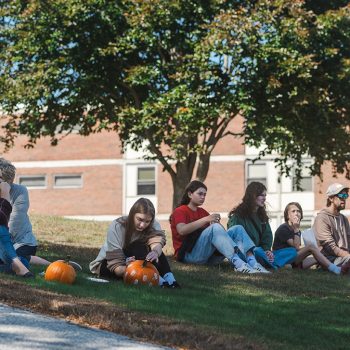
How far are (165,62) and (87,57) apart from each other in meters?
1.94

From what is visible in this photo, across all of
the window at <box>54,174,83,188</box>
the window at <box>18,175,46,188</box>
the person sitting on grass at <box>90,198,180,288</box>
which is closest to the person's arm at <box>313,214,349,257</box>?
the person sitting on grass at <box>90,198,180,288</box>

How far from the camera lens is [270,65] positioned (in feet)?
67.5

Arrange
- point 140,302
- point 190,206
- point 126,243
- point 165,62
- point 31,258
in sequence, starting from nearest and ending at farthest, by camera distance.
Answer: point 140,302, point 126,243, point 31,258, point 190,206, point 165,62

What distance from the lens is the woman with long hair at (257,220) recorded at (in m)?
12.8

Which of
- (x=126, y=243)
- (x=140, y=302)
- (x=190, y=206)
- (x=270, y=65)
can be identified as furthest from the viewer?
(x=270, y=65)

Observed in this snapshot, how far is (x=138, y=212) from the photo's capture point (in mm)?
10031

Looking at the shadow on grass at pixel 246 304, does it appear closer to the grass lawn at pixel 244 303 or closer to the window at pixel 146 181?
the grass lawn at pixel 244 303

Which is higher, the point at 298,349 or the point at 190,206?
the point at 190,206

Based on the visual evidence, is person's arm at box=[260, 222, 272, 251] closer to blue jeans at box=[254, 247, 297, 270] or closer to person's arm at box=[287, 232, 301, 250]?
blue jeans at box=[254, 247, 297, 270]

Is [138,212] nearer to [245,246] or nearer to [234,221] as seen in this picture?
[245,246]

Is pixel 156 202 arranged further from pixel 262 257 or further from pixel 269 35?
pixel 262 257

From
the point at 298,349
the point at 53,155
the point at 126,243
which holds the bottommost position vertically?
the point at 298,349

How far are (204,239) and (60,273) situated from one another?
3.03m

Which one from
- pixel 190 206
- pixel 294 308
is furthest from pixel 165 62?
pixel 294 308
